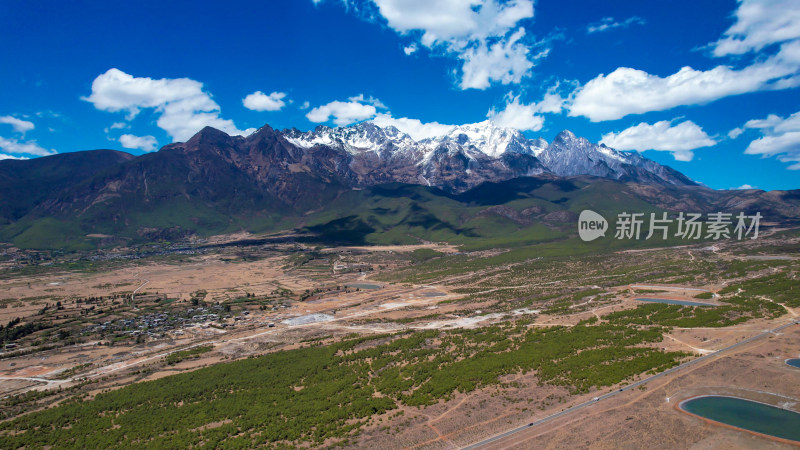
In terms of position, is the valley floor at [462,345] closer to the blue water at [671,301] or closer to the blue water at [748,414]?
the blue water at [748,414]

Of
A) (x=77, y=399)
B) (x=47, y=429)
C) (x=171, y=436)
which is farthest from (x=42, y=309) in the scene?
(x=171, y=436)

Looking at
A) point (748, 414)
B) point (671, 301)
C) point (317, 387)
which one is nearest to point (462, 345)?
point (317, 387)

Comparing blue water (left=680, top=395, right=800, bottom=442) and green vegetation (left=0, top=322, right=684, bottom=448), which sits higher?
blue water (left=680, top=395, right=800, bottom=442)

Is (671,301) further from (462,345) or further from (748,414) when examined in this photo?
(748,414)

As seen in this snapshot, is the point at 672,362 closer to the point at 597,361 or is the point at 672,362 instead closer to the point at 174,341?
the point at 597,361

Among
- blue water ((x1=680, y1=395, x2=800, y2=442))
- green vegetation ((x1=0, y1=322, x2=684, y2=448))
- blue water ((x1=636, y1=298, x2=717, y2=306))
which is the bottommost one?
green vegetation ((x1=0, y1=322, x2=684, y2=448))

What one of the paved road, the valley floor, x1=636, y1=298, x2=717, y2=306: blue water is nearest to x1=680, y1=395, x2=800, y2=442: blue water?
the valley floor

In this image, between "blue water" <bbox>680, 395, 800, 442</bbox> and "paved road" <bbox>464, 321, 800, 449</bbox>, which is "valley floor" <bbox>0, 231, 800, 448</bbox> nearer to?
"paved road" <bbox>464, 321, 800, 449</bbox>
